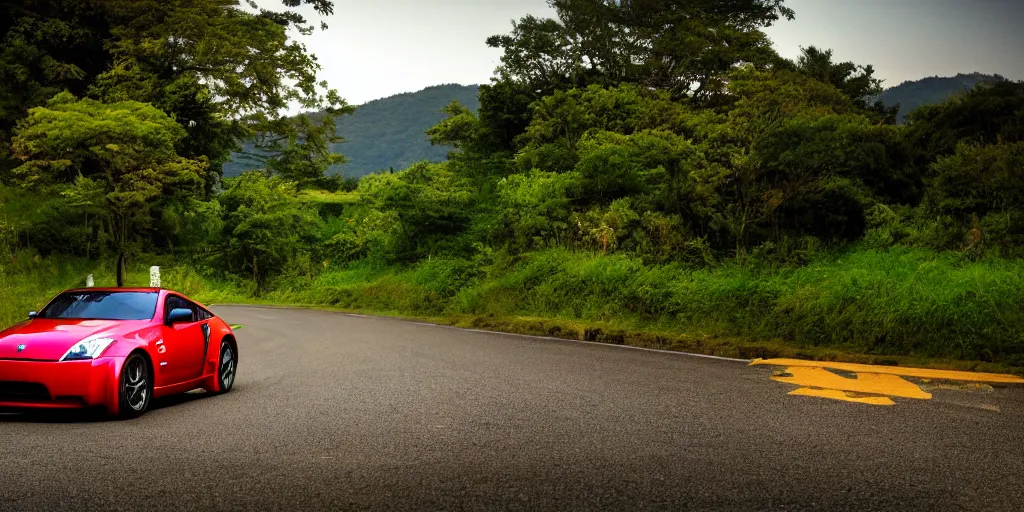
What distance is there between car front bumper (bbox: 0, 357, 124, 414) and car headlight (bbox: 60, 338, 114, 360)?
6 centimetres

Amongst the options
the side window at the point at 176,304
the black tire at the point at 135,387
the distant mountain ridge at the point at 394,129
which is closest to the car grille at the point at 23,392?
the black tire at the point at 135,387

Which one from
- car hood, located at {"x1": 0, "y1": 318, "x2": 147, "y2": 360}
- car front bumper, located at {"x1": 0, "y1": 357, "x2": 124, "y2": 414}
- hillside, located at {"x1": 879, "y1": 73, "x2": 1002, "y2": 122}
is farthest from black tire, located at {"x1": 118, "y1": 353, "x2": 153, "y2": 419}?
hillside, located at {"x1": 879, "y1": 73, "x2": 1002, "y2": 122}

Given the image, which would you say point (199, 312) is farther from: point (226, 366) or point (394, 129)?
point (394, 129)

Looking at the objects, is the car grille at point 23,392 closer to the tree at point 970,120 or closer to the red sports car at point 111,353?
the red sports car at point 111,353

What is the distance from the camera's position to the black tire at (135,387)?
359 inches

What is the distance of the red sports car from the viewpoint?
29.0ft

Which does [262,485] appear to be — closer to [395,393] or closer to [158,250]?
[395,393]

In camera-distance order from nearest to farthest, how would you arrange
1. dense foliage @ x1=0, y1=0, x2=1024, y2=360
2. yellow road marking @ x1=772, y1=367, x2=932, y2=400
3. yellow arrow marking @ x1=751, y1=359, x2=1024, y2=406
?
yellow arrow marking @ x1=751, y1=359, x2=1024, y2=406, yellow road marking @ x1=772, y1=367, x2=932, y2=400, dense foliage @ x1=0, y1=0, x2=1024, y2=360

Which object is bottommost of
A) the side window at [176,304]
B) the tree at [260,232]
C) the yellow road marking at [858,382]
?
the yellow road marking at [858,382]

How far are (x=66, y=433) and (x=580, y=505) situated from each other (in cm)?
524

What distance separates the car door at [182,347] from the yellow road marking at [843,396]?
6994mm

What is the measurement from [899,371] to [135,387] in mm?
9462

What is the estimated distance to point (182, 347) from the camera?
34.2 feet

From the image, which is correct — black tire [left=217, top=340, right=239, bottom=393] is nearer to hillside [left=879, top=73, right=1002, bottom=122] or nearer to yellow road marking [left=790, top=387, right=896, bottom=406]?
yellow road marking [left=790, top=387, right=896, bottom=406]
